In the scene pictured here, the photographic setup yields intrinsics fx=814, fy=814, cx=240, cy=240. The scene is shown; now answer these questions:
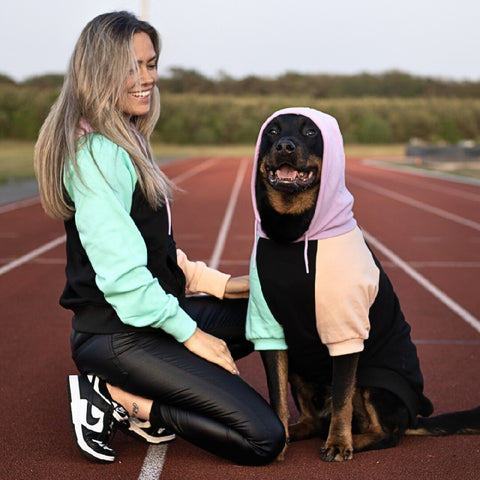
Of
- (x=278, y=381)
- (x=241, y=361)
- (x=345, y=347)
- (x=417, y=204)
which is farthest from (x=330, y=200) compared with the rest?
(x=417, y=204)

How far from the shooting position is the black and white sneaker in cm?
375

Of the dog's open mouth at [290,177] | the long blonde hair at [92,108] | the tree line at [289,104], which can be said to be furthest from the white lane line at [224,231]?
the tree line at [289,104]

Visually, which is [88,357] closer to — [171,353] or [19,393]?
[171,353]

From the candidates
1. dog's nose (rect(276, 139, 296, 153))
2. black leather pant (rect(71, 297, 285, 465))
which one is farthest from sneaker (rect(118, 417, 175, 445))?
dog's nose (rect(276, 139, 296, 153))

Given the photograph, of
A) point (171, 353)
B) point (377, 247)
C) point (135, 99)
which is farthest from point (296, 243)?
→ point (377, 247)

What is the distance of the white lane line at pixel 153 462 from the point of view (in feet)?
12.0

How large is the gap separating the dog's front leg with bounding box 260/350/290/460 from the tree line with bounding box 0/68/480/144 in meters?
83.0

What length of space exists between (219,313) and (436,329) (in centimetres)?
301

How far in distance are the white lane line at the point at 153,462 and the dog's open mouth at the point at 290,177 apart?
4.59 ft

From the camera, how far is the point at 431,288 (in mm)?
8758

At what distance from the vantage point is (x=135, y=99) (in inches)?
154

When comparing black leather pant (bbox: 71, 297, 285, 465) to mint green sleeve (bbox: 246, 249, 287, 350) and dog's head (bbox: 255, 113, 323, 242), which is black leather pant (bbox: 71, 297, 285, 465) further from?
dog's head (bbox: 255, 113, 323, 242)

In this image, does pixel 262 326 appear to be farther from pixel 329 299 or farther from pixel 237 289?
pixel 237 289

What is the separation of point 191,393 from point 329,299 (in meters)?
0.75
